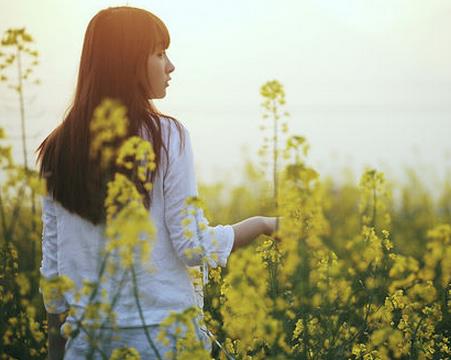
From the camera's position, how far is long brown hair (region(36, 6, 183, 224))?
262 centimetres

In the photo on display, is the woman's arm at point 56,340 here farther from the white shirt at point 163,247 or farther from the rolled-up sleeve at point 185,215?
the rolled-up sleeve at point 185,215

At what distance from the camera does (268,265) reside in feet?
10.8

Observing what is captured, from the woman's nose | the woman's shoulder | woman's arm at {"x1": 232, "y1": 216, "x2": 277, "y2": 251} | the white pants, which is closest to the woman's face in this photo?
the woman's nose

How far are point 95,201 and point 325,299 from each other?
946 millimetres

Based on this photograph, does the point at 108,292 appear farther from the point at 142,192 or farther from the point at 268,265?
the point at 268,265

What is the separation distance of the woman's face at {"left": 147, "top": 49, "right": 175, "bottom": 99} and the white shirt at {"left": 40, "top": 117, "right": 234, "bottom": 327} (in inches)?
5.9

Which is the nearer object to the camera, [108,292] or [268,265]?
[108,292]

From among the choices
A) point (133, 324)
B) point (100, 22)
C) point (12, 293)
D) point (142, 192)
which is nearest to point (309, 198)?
point (142, 192)

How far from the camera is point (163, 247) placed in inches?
104

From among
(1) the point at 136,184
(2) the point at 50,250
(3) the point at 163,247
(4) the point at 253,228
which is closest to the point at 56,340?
(2) the point at 50,250

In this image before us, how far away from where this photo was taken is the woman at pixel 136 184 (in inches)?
102

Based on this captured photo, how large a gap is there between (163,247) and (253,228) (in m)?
0.30

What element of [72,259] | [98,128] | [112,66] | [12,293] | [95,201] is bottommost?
[12,293]

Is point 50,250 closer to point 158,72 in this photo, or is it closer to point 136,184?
point 136,184
